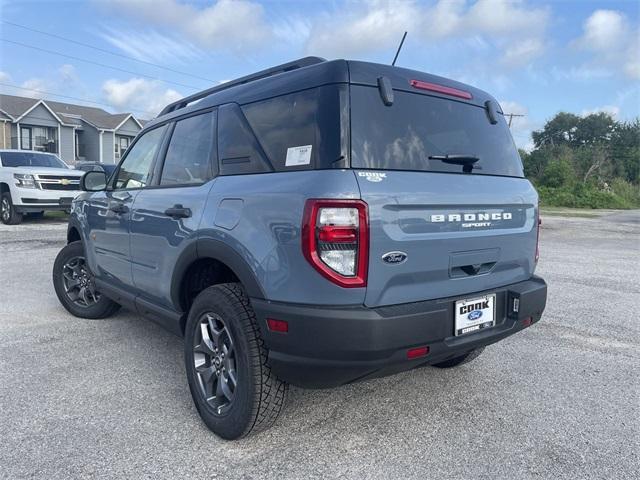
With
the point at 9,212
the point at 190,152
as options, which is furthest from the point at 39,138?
the point at 190,152

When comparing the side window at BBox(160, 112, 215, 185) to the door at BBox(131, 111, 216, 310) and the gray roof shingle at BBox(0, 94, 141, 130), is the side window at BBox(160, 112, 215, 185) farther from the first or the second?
the gray roof shingle at BBox(0, 94, 141, 130)

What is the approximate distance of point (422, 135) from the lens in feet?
8.79

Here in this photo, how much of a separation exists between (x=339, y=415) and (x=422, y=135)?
169 cm

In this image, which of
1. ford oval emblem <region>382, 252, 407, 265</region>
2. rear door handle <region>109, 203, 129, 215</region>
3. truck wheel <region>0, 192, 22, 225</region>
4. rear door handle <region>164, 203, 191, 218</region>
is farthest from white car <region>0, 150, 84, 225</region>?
ford oval emblem <region>382, 252, 407, 265</region>

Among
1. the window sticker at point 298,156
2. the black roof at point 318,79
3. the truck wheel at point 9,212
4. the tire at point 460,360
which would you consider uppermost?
the black roof at point 318,79

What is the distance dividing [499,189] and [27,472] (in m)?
2.84

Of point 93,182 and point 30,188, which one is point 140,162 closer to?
point 93,182

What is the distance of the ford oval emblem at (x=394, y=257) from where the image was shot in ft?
7.52

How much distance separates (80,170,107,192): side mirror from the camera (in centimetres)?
434

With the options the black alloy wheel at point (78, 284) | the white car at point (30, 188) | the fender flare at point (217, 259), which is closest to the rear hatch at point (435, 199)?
the fender flare at point (217, 259)

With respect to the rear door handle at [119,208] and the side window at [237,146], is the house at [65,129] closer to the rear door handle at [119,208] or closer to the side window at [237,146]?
the rear door handle at [119,208]

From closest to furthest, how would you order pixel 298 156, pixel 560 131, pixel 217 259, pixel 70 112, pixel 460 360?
pixel 298 156 → pixel 217 259 → pixel 460 360 → pixel 70 112 → pixel 560 131

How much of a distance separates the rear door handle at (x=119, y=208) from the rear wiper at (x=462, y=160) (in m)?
2.37

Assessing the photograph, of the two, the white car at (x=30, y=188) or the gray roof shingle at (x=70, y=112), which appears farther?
the gray roof shingle at (x=70, y=112)
